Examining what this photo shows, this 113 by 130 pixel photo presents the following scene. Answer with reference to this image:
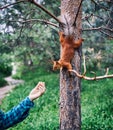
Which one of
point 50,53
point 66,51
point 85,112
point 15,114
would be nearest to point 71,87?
point 66,51

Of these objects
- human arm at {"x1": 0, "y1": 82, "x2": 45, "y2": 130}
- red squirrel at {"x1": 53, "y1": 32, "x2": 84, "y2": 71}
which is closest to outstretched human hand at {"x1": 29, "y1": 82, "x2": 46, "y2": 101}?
human arm at {"x1": 0, "y1": 82, "x2": 45, "y2": 130}

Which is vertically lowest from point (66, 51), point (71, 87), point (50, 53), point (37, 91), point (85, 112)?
point (85, 112)

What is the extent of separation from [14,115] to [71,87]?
4.49 feet

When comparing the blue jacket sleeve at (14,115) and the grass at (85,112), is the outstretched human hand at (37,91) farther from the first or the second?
the grass at (85,112)

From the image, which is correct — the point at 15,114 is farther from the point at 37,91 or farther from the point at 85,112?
the point at 85,112

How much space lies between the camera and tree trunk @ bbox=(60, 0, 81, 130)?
4.69m

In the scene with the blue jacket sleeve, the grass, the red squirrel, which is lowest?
the grass

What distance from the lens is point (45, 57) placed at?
57.3 feet

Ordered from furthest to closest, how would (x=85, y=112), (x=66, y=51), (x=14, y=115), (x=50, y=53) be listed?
1. (x=50, y=53)
2. (x=85, y=112)
3. (x=66, y=51)
4. (x=14, y=115)

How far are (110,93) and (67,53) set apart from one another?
10092 mm

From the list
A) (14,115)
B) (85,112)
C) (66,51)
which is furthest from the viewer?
(85,112)

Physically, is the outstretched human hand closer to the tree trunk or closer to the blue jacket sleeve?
the blue jacket sleeve

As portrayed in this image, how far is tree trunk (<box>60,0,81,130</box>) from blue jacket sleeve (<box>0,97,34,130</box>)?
1222mm

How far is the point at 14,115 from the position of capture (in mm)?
3469
